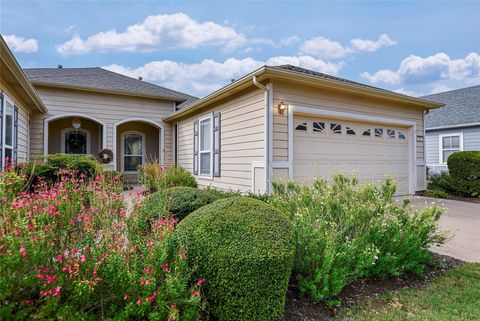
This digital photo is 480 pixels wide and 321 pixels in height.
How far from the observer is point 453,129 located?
13078 millimetres

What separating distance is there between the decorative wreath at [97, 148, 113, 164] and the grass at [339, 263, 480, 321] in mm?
9665

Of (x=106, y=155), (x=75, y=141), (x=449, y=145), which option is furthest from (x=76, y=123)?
(x=449, y=145)

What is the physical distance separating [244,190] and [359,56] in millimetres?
6493

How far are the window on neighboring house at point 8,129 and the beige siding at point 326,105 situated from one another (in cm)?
542

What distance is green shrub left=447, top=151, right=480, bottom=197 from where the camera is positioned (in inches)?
335

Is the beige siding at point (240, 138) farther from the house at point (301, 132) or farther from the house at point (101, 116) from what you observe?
the house at point (101, 116)

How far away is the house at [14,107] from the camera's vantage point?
18.0 ft

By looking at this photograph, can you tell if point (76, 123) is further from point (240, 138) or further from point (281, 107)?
point (281, 107)

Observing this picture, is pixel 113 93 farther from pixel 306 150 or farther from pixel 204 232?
pixel 204 232

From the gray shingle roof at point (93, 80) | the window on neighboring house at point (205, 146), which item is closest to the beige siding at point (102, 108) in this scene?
the gray shingle roof at point (93, 80)

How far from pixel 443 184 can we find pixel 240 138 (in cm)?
683

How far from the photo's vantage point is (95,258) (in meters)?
1.79

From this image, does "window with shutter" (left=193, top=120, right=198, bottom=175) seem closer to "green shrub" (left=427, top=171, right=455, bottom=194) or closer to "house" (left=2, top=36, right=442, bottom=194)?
"house" (left=2, top=36, right=442, bottom=194)

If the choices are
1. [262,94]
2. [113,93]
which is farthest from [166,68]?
[262,94]
